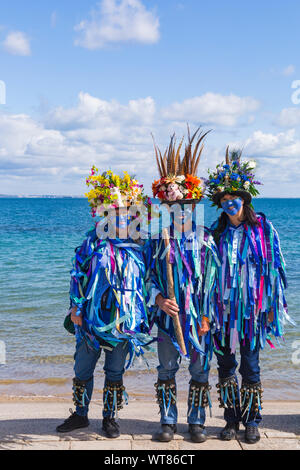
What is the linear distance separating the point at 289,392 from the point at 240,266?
267 centimetres

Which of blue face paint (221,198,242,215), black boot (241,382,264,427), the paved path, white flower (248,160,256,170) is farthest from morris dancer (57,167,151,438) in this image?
white flower (248,160,256,170)

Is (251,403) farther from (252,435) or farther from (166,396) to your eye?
(166,396)

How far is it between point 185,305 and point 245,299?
44 cm

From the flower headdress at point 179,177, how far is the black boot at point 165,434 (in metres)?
1.62

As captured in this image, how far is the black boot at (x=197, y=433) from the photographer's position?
3.27 metres

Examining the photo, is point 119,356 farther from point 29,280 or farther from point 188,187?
point 29,280

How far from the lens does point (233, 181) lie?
3451mm

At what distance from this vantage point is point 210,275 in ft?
10.9

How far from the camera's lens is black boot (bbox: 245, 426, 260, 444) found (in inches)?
129

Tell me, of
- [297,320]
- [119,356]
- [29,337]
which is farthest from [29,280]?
[119,356]

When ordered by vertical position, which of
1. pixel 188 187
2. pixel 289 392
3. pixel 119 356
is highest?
pixel 188 187

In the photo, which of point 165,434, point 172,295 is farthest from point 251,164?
point 165,434

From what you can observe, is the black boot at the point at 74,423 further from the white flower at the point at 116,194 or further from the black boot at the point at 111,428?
the white flower at the point at 116,194

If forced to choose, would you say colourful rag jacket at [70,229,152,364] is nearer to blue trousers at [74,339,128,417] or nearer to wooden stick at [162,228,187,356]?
blue trousers at [74,339,128,417]
